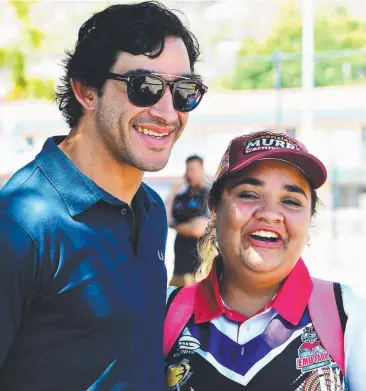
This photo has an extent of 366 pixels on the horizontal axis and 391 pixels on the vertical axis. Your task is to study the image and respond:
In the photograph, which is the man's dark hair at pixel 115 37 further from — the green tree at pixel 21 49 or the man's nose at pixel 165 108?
the green tree at pixel 21 49

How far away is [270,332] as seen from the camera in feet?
7.49

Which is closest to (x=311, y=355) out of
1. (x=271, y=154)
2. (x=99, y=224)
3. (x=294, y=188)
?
(x=294, y=188)

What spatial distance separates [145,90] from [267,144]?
48cm

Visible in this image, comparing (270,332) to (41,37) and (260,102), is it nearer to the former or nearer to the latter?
(41,37)

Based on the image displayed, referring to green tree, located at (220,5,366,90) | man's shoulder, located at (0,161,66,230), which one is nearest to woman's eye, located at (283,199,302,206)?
man's shoulder, located at (0,161,66,230)

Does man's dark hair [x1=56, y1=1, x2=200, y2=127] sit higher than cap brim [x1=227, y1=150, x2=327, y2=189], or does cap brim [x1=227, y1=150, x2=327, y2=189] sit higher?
man's dark hair [x1=56, y1=1, x2=200, y2=127]

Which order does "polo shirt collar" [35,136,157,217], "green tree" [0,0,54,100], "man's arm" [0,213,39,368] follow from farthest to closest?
1. "green tree" [0,0,54,100]
2. "polo shirt collar" [35,136,157,217]
3. "man's arm" [0,213,39,368]

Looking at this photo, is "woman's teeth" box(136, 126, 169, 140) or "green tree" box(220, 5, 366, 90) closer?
"woman's teeth" box(136, 126, 169, 140)

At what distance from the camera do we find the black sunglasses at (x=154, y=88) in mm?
2170

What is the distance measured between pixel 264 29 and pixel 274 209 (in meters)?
49.4

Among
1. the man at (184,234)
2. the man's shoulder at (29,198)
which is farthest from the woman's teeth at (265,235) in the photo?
the man at (184,234)

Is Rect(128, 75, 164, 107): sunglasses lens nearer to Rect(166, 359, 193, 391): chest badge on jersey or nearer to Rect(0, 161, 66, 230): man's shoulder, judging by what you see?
Rect(0, 161, 66, 230): man's shoulder

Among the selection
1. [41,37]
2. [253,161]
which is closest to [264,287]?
[253,161]

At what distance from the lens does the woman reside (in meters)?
2.19
